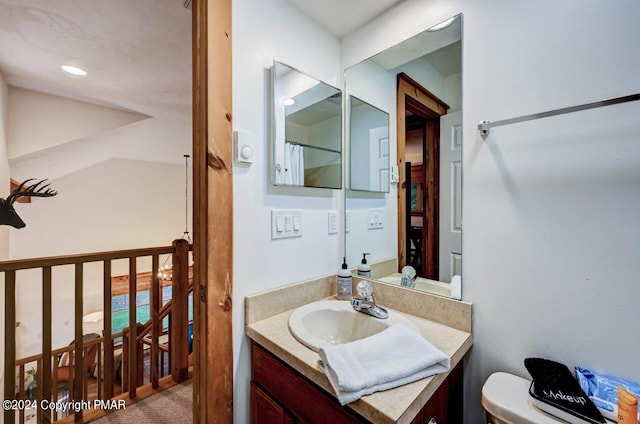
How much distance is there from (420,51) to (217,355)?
1501 millimetres

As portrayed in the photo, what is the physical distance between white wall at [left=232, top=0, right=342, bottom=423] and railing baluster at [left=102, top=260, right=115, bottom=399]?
127 cm

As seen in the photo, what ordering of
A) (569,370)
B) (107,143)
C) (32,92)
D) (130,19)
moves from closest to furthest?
(569,370)
(130,19)
(32,92)
(107,143)

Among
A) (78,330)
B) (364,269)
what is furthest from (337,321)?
(78,330)

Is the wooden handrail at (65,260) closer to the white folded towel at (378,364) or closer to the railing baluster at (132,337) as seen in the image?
the railing baluster at (132,337)

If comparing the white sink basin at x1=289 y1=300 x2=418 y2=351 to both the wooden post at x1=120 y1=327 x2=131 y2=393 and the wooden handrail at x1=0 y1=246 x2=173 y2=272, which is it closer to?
the wooden handrail at x1=0 y1=246 x2=173 y2=272

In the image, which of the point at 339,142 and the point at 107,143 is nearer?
the point at 339,142

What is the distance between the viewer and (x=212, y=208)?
0.96 metres

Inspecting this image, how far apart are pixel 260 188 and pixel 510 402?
1.08m

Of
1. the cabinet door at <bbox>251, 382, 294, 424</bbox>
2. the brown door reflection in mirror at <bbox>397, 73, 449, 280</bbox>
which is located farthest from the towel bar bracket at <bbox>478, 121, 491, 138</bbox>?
the cabinet door at <bbox>251, 382, 294, 424</bbox>

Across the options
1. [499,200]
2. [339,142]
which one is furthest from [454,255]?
[339,142]

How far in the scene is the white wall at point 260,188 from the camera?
3.49 ft

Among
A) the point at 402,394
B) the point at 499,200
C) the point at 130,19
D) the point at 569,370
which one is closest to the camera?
the point at 402,394

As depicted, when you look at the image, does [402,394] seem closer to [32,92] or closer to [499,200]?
[499,200]

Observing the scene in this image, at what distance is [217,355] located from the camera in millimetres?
997
